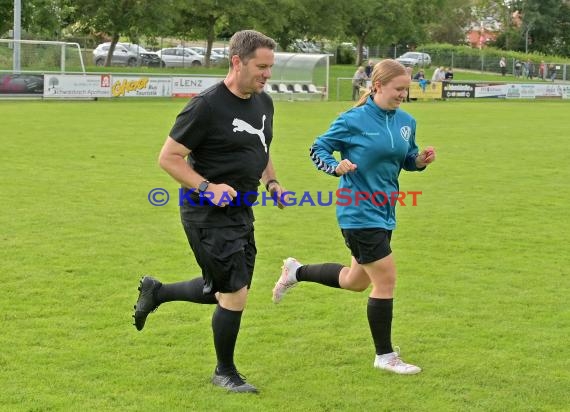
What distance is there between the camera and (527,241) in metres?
9.96

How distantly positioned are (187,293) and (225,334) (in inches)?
21.5

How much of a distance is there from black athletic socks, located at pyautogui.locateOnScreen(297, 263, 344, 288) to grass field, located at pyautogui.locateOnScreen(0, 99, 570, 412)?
354mm

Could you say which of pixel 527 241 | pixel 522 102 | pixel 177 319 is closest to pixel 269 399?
pixel 177 319

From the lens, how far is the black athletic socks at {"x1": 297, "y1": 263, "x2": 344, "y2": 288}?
20.5 ft

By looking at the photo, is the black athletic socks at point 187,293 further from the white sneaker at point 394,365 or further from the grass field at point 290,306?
the white sneaker at point 394,365

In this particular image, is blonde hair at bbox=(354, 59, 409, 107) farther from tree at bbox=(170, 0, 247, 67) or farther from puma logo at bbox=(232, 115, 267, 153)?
tree at bbox=(170, 0, 247, 67)

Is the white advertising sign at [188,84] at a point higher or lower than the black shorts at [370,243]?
higher

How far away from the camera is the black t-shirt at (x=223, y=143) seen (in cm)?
503

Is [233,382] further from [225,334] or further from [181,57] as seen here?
[181,57]

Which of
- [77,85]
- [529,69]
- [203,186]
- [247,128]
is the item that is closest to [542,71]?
[529,69]

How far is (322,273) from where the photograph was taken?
636 cm

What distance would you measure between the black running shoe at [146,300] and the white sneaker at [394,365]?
1450 mm

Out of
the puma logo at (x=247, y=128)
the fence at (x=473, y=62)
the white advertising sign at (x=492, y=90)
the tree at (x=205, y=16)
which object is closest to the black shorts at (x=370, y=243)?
the puma logo at (x=247, y=128)

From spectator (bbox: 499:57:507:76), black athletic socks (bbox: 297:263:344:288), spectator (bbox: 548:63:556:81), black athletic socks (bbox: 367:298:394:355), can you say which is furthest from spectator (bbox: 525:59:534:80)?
black athletic socks (bbox: 367:298:394:355)
